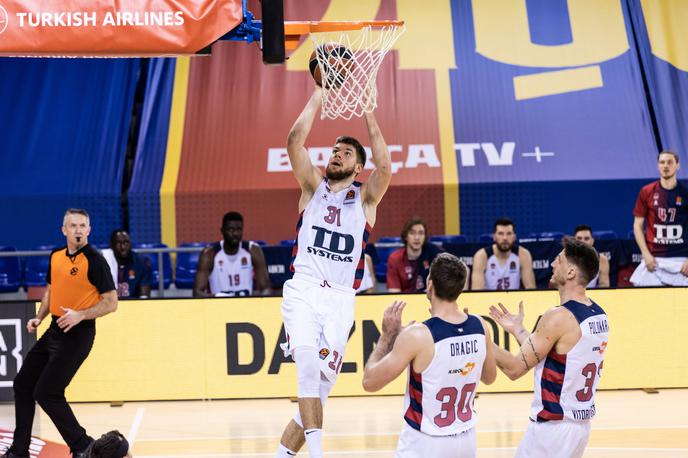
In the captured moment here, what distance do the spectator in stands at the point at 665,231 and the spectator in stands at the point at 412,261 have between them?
2453 mm

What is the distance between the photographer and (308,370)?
6.96m

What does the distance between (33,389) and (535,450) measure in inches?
169

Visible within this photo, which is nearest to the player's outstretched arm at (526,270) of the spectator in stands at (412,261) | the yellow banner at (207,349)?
the yellow banner at (207,349)

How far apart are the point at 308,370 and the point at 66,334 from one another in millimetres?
2240

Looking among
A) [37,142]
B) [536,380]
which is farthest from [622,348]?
[37,142]

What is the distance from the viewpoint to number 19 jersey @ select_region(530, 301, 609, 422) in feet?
19.1

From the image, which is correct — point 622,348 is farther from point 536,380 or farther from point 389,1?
point 389,1

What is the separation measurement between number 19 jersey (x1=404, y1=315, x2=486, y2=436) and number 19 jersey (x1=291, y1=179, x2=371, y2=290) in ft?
6.40

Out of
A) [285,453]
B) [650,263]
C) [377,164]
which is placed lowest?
[285,453]

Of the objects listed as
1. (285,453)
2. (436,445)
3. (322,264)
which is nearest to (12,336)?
A: (285,453)

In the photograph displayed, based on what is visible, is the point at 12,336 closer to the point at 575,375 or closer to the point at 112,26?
the point at 112,26

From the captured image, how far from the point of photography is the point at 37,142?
1850cm

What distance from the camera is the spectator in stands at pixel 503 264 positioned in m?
12.1

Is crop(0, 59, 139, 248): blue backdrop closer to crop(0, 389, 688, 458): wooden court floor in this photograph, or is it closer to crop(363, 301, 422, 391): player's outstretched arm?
crop(0, 389, 688, 458): wooden court floor
